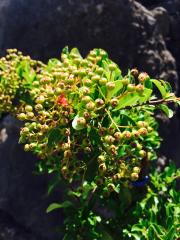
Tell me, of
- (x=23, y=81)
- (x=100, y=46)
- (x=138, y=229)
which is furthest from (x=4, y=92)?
(x=100, y=46)

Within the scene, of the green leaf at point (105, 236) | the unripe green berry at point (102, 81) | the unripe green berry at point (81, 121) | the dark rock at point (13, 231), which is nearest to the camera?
the unripe green berry at point (81, 121)

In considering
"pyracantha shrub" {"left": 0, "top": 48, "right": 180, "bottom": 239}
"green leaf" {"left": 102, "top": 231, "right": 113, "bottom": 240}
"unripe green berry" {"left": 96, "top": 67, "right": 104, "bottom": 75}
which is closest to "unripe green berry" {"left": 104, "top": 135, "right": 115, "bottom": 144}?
"pyracantha shrub" {"left": 0, "top": 48, "right": 180, "bottom": 239}

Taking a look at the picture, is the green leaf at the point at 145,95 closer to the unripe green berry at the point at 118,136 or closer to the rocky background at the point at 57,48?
the unripe green berry at the point at 118,136

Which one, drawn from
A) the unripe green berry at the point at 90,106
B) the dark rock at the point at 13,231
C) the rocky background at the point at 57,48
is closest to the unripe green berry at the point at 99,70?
the unripe green berry at the point at 90,106

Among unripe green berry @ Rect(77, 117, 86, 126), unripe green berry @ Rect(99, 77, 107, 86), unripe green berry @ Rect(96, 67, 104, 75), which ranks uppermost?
unripe green berry @ Rect(96, 67, 104, 75)

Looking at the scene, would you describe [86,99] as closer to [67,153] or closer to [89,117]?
[89,117]

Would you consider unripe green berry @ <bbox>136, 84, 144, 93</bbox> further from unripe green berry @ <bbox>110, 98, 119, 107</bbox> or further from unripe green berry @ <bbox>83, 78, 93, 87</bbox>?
unripe green berry @ <bbox>83, 78, 93, 87</bbox>

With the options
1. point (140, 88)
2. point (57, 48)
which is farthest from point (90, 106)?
point (57, 48)

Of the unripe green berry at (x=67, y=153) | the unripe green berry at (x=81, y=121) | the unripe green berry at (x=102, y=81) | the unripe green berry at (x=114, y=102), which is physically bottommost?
Result: the unripe green berry at (x=67, y=153)
